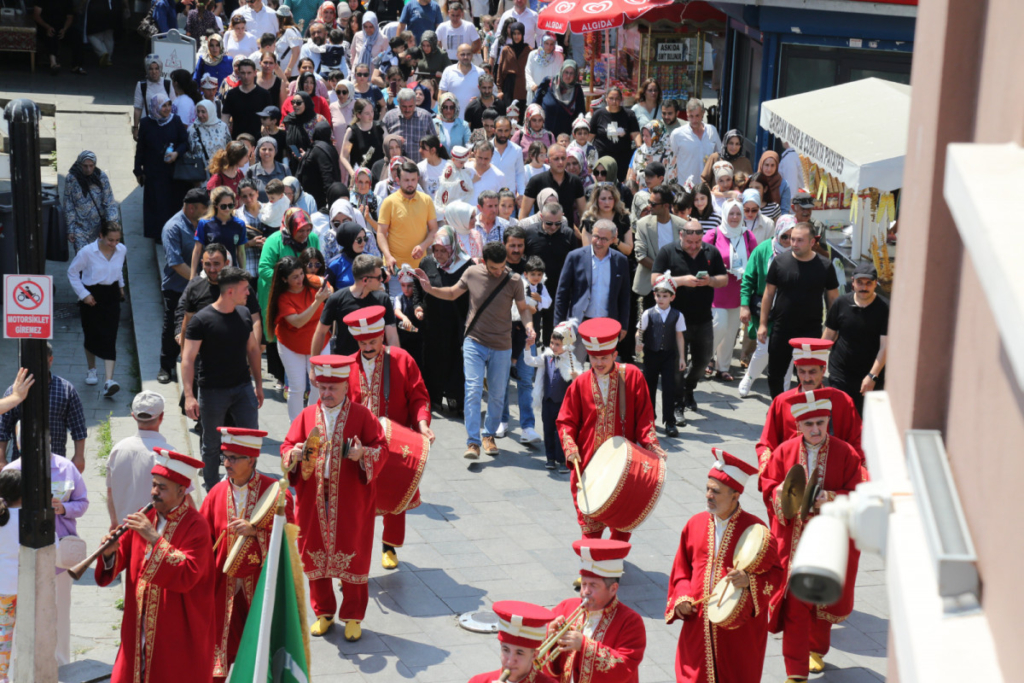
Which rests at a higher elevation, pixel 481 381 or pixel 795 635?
pixel 481 381

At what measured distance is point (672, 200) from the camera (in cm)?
1280

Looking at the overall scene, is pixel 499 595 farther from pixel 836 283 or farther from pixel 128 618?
pixel 836 283

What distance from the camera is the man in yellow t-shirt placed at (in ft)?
40.7

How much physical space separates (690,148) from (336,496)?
844cm

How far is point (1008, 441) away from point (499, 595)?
260 inches

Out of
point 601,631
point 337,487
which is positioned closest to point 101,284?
point 337,487

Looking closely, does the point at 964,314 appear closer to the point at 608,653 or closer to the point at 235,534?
the point at 608,653

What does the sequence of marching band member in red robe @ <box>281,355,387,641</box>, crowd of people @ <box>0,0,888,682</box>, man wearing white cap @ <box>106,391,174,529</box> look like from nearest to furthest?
1. crowd of people @ <box>0,0,888,682</box>
2. man wearing white cap @ <box>106,391,174,529</box>
3. marching band member in red robe @ <box>281,355,387,641</box>

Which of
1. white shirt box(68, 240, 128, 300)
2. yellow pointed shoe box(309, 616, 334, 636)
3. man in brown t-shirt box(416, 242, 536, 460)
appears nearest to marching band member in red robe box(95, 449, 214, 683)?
yellow pointed shoe box(309, 616, 334, 636)

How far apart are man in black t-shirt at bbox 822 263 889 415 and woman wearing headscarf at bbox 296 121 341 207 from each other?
630cm

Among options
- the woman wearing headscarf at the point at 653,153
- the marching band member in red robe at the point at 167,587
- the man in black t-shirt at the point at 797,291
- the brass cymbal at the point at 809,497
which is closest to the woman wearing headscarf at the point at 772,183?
the woman wearing headscarf at the point at 653,153

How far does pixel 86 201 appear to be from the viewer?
13859 millimetres

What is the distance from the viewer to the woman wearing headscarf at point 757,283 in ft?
40.6

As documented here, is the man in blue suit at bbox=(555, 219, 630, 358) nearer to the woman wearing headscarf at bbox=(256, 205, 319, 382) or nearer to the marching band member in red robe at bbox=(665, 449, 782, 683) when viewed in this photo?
the woman wearing headscarf at bbox=(256, 205, 319, 382)
